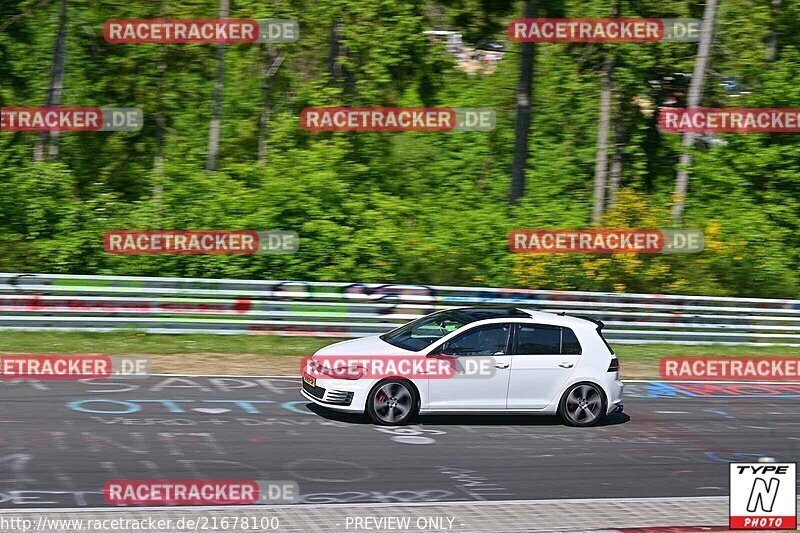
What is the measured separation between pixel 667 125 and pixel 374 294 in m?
14.3

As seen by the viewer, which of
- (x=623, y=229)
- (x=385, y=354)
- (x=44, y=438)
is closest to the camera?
(x=44, y=438)

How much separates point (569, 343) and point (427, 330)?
1.88m

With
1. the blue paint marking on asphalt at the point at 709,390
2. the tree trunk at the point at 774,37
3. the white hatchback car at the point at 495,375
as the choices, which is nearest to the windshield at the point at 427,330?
the white hatchback car at the point at 495,375

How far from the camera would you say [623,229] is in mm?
24109

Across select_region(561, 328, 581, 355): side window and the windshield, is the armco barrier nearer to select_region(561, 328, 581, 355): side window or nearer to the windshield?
the windshield

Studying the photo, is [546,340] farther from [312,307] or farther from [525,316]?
[312,307]

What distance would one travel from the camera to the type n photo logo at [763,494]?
7.77 metres

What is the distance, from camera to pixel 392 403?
1230 centimetres

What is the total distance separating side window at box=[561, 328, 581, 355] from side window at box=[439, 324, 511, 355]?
776mm

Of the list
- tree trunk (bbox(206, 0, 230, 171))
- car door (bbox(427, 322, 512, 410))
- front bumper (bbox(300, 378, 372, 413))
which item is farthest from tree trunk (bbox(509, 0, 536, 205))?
front bumper (bbox(300, 378, 372, 413))

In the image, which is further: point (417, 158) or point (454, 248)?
point (417, 158)

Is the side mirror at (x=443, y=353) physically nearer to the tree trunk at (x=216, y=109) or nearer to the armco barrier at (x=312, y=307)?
the armco barrier at (x=312, y=307)

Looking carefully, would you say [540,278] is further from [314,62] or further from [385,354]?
[314,62]

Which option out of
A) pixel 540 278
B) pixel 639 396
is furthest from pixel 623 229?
pixel 639 396
